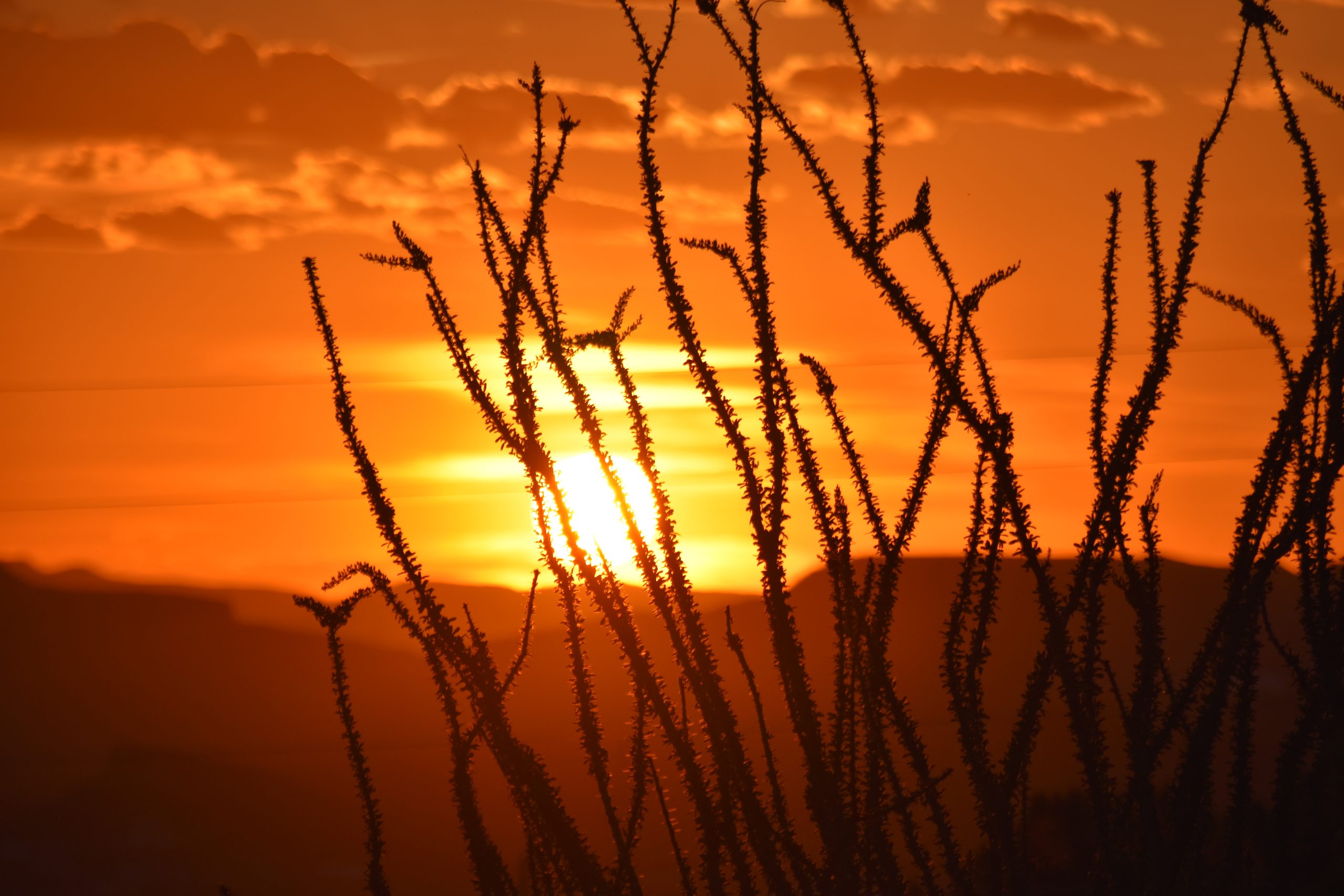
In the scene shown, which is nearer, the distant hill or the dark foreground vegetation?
the dark foreground vegetation

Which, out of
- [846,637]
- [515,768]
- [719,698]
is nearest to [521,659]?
[515,768]

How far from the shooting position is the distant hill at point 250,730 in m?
16.3

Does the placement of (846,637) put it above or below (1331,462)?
below

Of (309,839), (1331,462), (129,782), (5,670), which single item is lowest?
(309,839)

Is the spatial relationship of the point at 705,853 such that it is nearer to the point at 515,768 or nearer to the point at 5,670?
the point at 515,768

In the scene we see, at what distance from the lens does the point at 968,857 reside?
3049 millimetres

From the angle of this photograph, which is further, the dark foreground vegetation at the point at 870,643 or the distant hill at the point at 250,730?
the distant hill at the point at 250,730

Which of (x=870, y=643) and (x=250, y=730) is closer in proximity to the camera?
(x=870, y=643)

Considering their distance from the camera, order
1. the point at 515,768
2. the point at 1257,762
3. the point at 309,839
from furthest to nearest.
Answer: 1. the point at 309,839
2. the point at 1257,762
3. the point at 515,768

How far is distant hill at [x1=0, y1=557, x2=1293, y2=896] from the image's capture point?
640 inches

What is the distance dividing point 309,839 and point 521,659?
2351 cm

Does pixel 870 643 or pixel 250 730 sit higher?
pixel 870 643

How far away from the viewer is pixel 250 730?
22.3m

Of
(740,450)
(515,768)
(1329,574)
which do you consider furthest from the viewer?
(1329,574)
